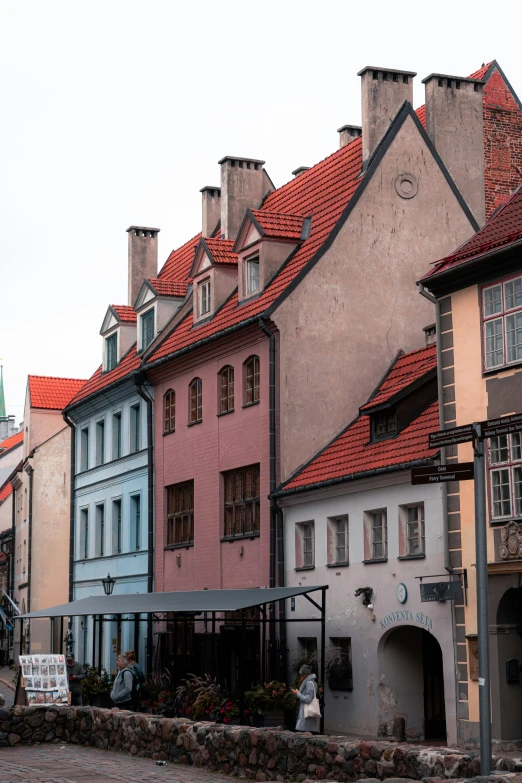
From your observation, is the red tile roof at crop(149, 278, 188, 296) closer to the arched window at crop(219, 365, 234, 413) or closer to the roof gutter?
the arched window at crop(219, 365, 234, 413)

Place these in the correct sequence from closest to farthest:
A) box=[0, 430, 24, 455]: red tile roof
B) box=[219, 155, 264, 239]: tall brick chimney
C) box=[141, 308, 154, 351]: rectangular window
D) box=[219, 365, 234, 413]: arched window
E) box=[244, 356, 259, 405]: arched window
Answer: box=[244, 356, 259, 405]: arched window
box=[219, 365, 234, 413]: arched window
box=[219, 155, 264, 239]: tall brick chimney
box=[141, 308, 154, 351]: rectangular window
box=[0, 430, 24, 455]: red tile roof

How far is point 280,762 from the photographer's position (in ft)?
57.6

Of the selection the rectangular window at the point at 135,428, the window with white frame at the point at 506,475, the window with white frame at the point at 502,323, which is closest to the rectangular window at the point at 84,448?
the rectangular window at the point at 135,428

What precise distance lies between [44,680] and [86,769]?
630 centimetres

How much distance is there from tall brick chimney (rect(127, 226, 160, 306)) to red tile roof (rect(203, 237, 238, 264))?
865 centimetres

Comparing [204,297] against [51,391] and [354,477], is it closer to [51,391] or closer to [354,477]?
[354,477]

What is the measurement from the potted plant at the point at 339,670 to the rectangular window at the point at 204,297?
11638 mm

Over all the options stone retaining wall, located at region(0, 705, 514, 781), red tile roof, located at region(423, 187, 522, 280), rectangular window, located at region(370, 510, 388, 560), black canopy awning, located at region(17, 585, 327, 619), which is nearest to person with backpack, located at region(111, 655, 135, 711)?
stone retaining wall, located at region(0, 705, 514, 781)

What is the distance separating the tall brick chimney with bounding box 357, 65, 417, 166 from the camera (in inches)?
1254

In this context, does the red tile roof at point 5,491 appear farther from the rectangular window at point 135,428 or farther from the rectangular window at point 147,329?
the rectangular window at point 147,329

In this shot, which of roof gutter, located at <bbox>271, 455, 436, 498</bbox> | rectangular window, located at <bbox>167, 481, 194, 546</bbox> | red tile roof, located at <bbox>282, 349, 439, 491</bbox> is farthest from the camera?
rectangular window, located at <bbox>167, 481, 194, 546</bbox>

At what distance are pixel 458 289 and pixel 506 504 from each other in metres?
4.17

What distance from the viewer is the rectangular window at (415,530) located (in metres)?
25.2

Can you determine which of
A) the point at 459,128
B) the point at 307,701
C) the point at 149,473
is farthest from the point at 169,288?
the point at 307,701
